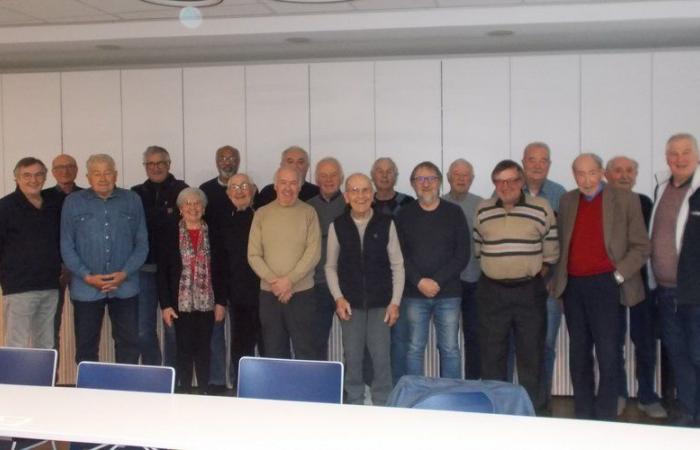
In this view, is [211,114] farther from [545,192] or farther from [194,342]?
[545,192]

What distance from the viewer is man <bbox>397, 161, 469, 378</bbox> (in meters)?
4.41

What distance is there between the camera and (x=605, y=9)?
5082 millimetres

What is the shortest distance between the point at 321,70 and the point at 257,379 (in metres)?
4.23

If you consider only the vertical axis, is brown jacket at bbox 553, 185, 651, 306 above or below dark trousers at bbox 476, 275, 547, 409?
above

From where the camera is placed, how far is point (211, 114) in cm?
671

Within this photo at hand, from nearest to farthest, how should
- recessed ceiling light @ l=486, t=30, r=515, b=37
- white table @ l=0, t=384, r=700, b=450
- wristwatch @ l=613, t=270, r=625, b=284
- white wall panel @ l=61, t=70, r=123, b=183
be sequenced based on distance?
1. white table @ l=0, t=384, r=700, b=450
2. wristwatch @ l=613, t=270, r=625, b=284
3. recessed ceiling light @ l=486, t=30, r=515, b=37
4. white wall panel @ l=61, t=70, r=123, b=183

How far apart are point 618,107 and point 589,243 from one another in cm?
240

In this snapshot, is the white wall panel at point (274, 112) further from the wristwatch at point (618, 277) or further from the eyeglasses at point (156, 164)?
the wristwatch at point (618, 277)

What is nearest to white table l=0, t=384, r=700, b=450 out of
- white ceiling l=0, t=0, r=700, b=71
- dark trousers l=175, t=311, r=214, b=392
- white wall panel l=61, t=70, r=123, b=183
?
dark trousers l=175, t=311, r=214, b=392

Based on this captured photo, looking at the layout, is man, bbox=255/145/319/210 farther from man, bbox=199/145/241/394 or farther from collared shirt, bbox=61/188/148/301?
collared shirt, bbox=61/188/148/301

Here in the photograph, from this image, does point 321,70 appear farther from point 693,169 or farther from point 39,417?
point 39,417

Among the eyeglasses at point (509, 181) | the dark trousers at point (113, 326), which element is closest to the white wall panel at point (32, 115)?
the dark trousers at point (113, 326)

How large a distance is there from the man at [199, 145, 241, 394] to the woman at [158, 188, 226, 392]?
0.08 meters

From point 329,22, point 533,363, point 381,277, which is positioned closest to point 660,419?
point 533,363
